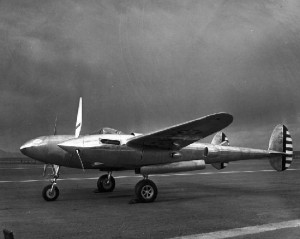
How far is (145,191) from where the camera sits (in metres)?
11.6

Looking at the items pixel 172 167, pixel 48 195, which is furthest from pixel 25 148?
pixel 172 167

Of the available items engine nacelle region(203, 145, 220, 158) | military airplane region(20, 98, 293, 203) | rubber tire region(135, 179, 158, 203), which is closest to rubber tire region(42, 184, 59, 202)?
military airplane region(20, 98, 293, 203)

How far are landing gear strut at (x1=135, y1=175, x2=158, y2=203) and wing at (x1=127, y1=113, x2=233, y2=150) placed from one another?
1.20 meters

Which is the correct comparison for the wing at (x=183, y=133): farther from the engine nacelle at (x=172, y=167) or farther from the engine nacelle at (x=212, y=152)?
the engine nacelle at (x=212, y=152)

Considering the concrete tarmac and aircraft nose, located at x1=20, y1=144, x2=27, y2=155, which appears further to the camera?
aircraft nose, located at x1=20, y1=144, x2=27, y2=155

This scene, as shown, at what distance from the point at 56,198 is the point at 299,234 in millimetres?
7935

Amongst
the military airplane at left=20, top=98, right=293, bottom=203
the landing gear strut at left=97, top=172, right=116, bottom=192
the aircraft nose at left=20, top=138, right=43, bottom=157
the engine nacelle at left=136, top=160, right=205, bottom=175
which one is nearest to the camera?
the military airplane at left=20, top=98, right=293, bottom=203

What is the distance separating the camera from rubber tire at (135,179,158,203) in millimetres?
11438

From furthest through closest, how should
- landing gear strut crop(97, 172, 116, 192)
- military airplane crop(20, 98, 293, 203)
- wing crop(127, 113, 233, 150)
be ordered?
landing gear strut crop(97, 172, 116, 192) → military airplane crop(20, 98, 293, 203) → wing crop(127, 113, 233, 150)

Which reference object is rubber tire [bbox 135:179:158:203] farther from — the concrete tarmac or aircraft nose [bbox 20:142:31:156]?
aircraft nose [bbox 20:142:31:156]

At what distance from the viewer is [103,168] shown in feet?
40.4

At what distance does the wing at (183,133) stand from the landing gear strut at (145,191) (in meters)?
1.20

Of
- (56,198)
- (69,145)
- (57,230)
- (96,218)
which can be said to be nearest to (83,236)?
(57,230)

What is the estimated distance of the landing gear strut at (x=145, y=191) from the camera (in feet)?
37.5
